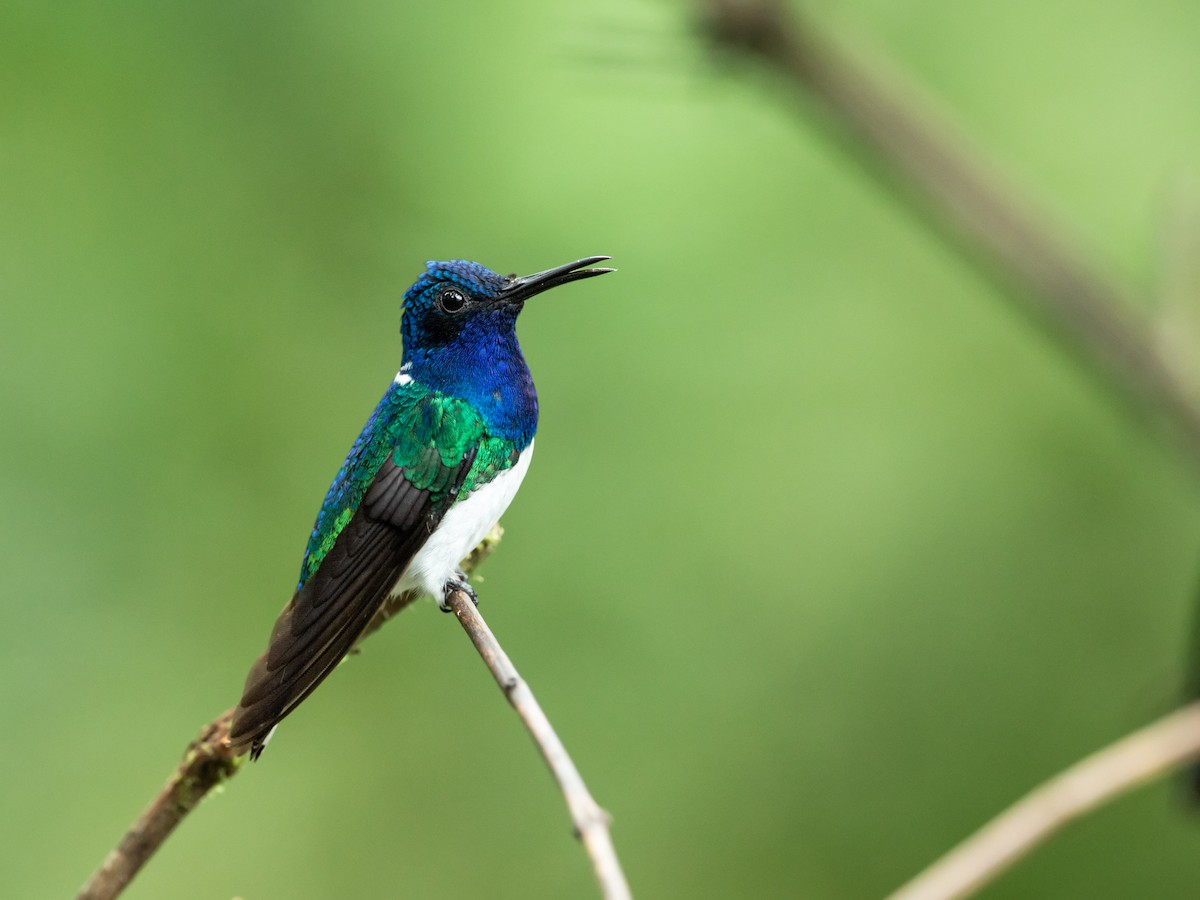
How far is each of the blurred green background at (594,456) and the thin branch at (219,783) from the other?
287cm

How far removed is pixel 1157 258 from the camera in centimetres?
229

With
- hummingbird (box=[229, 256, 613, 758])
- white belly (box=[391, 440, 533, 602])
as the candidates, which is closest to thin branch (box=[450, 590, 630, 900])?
hummingbird (box=[229, 256, 613, 758])

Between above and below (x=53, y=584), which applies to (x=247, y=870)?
below

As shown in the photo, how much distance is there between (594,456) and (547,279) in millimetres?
2764

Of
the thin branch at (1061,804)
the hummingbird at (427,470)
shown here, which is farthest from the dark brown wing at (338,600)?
the thin branch at (1061,804)

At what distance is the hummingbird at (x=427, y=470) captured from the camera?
2.50m

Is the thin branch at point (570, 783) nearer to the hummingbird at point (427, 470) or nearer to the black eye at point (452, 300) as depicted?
the hummingbird at point (427, 470)

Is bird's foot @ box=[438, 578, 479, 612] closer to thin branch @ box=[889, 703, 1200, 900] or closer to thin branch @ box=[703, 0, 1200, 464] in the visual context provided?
thin branch @ box=[703, 0, 1200, 464]

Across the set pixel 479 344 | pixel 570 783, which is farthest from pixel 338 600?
pixel 570 783

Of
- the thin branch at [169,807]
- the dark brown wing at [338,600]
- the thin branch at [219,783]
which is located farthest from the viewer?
the dark brown wing at [338,600]

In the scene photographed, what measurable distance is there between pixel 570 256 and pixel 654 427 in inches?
34.6

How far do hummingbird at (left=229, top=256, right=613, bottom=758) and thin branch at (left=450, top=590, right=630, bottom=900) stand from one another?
1.90 ft

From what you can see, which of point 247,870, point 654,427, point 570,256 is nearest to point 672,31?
point 570,256

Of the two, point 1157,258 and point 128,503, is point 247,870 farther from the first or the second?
point 1157,258
